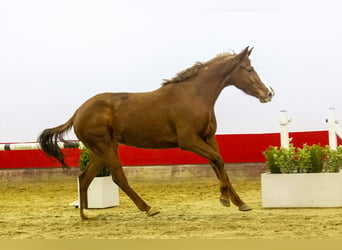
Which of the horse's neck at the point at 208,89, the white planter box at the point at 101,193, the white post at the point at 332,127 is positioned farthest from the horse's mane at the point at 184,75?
the white post at the point at 332,127

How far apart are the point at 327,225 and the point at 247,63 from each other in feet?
Result: 5.82

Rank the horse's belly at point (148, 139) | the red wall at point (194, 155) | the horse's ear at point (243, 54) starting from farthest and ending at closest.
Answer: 1. the red wall at point (194, 155)
2. the horse's ear at point (243, 54)
3. the horse's belly at point (148, 139)

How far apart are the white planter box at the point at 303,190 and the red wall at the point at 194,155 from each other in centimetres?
284

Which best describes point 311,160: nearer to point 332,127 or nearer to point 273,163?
point 273,163

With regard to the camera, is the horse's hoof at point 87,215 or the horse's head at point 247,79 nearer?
the horse's hoof at point 87,215

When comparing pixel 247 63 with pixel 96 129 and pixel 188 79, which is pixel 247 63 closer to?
pixel 188 79

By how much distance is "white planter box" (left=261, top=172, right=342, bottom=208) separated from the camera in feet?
19.5

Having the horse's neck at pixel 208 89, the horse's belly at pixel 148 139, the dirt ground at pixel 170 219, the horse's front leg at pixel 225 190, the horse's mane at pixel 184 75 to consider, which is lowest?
the dirt ground at pixel 170 219

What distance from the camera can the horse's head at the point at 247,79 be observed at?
5750 millimetres

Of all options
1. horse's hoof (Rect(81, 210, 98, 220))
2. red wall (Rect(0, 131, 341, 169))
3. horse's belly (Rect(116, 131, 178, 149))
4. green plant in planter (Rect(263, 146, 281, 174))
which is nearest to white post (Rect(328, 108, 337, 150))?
green plant in planter (Rect(263, 146, 281, 174))

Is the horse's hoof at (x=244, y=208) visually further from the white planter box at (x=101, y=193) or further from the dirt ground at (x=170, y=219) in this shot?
the white planter box at (x=101, y=193)

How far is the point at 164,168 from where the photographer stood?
921 centimetres

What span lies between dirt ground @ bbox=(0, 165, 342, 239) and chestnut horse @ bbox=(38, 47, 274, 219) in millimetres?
272

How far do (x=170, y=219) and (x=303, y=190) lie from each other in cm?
142
